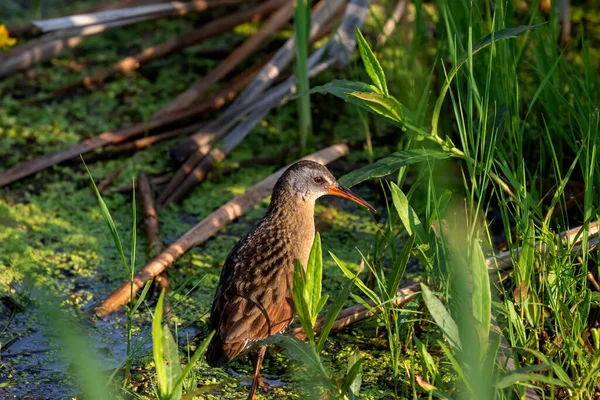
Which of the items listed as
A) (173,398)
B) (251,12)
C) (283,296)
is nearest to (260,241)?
(283,296)

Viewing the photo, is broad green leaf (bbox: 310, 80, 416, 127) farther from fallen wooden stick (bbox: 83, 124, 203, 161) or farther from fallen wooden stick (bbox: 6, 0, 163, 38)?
fallen wooden stick (bbox: 6, 0, 163, 38)

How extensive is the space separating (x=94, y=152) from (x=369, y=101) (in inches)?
97.3

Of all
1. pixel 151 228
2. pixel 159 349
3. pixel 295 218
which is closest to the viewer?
pixel 159 349

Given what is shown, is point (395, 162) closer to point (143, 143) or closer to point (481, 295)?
point (481, 295)

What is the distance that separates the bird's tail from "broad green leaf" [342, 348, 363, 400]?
0.52 meters

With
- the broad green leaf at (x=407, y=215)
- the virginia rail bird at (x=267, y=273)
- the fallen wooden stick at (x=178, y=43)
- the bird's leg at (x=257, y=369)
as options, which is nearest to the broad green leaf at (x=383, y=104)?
the broad green leaf at (x=407, y=215)

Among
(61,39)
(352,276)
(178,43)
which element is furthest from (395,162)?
(61,39)

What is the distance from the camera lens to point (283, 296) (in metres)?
3.61

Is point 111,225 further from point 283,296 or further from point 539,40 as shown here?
point 539,40

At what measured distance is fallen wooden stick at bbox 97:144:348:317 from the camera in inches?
159

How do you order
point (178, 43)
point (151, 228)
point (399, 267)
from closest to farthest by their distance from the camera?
point (399, 267)
point (151, 228)
point (178, 43)

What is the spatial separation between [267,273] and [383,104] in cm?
87

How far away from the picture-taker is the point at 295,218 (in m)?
4.02

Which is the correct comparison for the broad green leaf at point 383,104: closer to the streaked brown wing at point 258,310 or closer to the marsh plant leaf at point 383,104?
the marsh plant leaf at point 383,104
